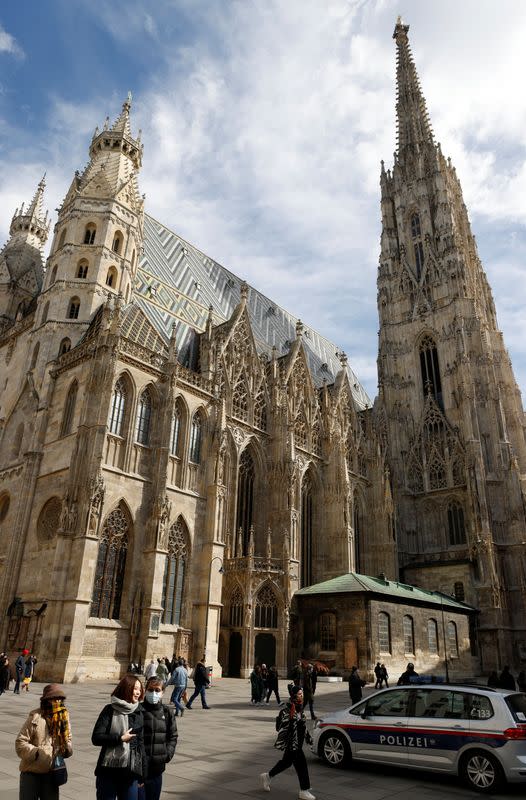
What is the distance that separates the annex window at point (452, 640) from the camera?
129ft

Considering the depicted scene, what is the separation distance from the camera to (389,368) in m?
59.6

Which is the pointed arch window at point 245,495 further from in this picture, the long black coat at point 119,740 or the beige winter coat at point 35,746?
the beige winter coat at point 35,746

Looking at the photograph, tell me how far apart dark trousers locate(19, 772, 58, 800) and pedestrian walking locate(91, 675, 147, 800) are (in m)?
0.41

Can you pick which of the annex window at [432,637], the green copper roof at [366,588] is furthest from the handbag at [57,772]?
the annex window at [432,637]

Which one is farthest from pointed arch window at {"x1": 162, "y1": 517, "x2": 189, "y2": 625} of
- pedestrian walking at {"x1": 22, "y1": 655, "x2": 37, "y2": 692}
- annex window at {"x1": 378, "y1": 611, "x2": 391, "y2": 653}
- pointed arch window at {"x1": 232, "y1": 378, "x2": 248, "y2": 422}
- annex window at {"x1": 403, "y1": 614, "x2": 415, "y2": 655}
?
annex window at {"x1": 403, "y1": 614, "x2": 415, "y2": 655}

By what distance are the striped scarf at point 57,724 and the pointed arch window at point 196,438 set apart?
28.5 metres

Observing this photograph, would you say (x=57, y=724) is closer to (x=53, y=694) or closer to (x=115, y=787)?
(x=53, y=694)

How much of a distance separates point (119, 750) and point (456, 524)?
161 ft

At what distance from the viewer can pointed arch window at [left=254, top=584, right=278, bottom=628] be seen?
32750mm

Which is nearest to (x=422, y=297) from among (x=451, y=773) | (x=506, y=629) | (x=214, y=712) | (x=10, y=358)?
(x=506, y=629)

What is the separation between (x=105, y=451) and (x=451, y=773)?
22432 millimetres

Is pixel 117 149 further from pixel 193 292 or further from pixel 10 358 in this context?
pixel 10 358

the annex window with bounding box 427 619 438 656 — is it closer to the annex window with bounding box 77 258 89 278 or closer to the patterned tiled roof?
the patterned tiled roof

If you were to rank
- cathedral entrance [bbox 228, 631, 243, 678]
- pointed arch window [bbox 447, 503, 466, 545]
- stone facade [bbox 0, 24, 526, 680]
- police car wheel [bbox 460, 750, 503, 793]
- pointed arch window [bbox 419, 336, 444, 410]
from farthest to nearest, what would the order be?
1. pointed arch window [bbox 419, 336, 444, 410]
2. pointed arch window [bbox 447, 503, 466, 545]
3. cathedral entrance [bbox 228, 631, 243, 678]
4. stone facade [bbox 0, 24, 526, 680]
5. police car wheel [bbox 460, 750, 503, 793]
